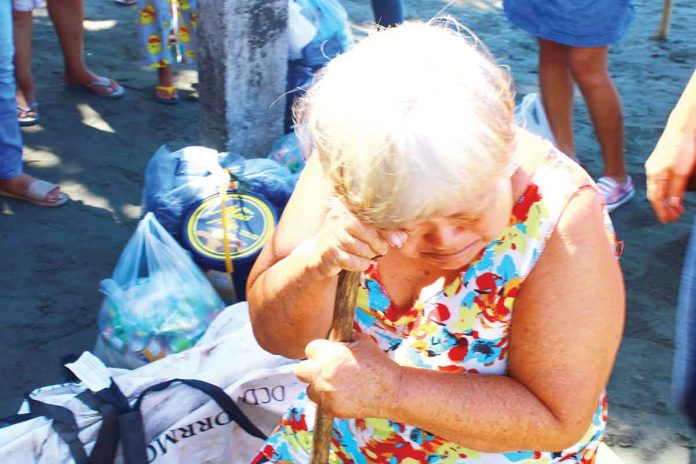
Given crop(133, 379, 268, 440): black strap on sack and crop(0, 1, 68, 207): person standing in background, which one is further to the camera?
crop(0, 1, 68, 207): person standing in background

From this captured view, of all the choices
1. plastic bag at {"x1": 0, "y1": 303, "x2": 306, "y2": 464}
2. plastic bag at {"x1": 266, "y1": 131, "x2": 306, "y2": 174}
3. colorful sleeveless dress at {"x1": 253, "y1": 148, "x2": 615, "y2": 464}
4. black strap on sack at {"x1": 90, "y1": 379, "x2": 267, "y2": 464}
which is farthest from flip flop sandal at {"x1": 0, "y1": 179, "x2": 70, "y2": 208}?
colorful sleeveless dress at {"x1": 253, "y1": 148, "x2": 615, "y2": 464}

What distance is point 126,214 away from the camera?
386 centimetres

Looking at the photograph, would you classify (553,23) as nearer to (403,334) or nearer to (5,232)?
(403,334)

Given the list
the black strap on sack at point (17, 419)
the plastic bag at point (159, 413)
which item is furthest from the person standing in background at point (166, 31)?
the black strap on sack at point (17, 419)

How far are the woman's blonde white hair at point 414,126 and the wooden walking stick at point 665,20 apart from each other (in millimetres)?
4860

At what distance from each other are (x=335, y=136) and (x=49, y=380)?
79.9 inches

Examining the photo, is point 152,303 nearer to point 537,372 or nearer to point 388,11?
point 537,372

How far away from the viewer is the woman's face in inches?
51.5

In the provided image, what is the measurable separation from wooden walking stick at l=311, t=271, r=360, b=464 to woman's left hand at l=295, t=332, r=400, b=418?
1.5 inches

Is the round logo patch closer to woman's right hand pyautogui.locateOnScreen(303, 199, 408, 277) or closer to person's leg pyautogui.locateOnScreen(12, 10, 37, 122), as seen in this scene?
woman's right hand pyautogui.locateOnScreen(303, 199, 408, 277)

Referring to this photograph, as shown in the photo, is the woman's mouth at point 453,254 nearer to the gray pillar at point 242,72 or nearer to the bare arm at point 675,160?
the bare arm at point 675,160

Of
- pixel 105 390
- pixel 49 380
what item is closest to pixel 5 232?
pixel 49 380

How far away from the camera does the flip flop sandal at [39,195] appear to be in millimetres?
3861

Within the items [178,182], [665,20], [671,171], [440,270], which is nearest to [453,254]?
[440,270]
